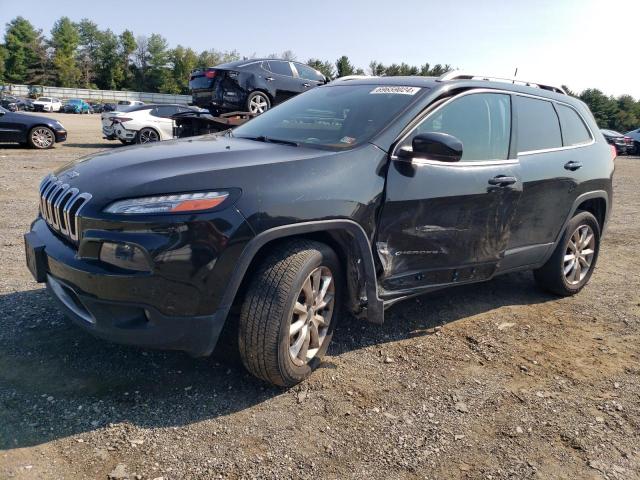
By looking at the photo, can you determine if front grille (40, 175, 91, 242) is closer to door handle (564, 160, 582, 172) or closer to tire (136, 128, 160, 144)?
door handle (564, 160, 582, 172)

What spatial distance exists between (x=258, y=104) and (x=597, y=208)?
8.00m

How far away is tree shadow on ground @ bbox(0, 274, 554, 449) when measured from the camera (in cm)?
261

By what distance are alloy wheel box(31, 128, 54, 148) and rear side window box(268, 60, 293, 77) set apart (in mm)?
6655

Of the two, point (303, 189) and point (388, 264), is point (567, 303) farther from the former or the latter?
point (303, 189)

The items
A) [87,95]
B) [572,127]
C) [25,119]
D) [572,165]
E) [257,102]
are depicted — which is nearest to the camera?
[572,165]

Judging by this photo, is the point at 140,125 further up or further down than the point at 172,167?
further down

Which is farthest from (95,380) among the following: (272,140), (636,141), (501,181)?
(636,141)

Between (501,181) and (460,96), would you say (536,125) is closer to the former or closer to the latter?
(501,181)

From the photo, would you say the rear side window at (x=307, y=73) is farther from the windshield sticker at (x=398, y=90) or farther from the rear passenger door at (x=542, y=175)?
the windshield sticker at (x=398, y=90)

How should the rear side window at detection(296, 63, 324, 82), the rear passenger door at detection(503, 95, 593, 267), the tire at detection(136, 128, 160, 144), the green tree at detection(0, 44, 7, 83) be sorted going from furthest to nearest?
the green tree at detection(0, 44, 7, 83) → the tire at detection(136, 128, 160, 144) → the rear side window at detection(296, 63, 324, 82) → the rear passenger door at detection(503, 95, 593, 267)

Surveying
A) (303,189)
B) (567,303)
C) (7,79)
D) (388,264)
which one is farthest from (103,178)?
(7,79)

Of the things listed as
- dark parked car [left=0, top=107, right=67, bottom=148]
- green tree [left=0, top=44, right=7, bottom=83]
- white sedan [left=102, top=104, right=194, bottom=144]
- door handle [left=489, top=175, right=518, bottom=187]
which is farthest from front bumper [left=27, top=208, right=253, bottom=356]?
green tree [left=0, top=44, right=7, bottom=83]

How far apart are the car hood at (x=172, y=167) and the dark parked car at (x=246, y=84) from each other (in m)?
8.22

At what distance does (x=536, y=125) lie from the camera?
170 inches
